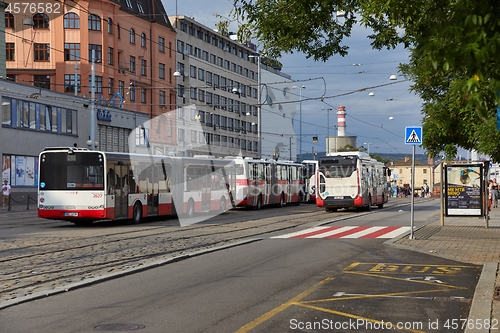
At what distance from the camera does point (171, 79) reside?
79812mm

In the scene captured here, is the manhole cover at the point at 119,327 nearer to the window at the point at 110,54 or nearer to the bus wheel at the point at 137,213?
the bus wheel at the point at 137,213

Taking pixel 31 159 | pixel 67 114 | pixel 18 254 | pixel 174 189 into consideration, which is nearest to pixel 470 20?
pixel 18 254

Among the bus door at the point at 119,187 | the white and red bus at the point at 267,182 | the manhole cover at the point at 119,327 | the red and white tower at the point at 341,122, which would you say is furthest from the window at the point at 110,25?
the red and white tower at the point at 341,122

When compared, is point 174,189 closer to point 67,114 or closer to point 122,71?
point 67,114

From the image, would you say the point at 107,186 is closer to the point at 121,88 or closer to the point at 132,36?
the point at 121,88

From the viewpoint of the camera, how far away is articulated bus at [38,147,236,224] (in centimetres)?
2597

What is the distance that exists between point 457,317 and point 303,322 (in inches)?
76.0

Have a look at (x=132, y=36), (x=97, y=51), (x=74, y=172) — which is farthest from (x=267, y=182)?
(x=132, y=36)

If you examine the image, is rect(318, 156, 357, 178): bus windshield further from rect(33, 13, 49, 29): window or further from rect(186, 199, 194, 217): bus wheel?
rect(33, 13, 49, 29): window

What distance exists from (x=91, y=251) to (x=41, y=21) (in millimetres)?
49803

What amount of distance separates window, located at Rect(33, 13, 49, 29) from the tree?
45953mm

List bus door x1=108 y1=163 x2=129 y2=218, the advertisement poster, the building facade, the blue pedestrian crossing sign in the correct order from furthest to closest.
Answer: the building facade, bus door x1=108 y1=163 x2=129 y2=218, the advertisement poster, the blue pedestrian crossing sign

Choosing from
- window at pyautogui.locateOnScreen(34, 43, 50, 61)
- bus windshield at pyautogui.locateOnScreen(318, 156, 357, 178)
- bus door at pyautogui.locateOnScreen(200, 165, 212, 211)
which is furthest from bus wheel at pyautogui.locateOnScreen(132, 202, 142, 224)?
window at pyautogui.locateOnScreen(34, 43, 50, 61)

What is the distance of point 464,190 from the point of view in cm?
2481
